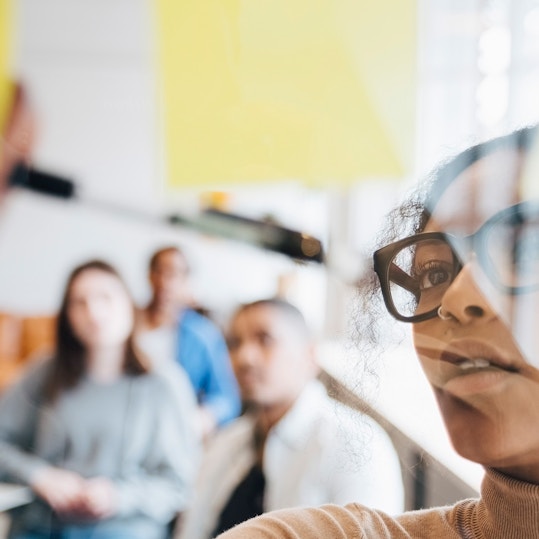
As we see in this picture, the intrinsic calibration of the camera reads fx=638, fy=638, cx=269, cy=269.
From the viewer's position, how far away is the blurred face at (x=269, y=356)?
0.67 metres

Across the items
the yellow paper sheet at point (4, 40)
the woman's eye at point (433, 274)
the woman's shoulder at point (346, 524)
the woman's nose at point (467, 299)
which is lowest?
the woman's shoulder at point (346, 524)

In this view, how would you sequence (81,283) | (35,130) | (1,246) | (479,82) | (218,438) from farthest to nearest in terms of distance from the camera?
(1,246) → (35,130) → (81,283) → (218,438) → (479,82)

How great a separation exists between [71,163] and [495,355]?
166 centimetres

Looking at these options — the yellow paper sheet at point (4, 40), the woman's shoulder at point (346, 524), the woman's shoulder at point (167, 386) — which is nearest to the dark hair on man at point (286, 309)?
→ the woman's shoulder at point (167, 386)

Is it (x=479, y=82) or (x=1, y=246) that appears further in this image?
(x=1, y=246)

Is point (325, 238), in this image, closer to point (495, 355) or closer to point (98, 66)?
point (495, 355)

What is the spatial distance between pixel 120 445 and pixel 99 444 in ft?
0.10

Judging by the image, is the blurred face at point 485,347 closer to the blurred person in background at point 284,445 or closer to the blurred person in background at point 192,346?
the blurred person in background at point 284,445

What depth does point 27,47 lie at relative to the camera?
1.48 metres

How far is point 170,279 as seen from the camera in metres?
1.23

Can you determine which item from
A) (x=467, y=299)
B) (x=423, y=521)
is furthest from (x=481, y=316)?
(x=423, y=521)

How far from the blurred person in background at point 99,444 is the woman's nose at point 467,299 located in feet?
2.32

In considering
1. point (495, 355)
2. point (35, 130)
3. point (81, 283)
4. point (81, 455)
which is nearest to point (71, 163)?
point (35, 130)

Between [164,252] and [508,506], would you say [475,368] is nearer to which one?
[508,506]
